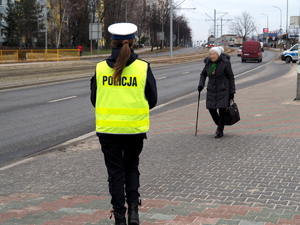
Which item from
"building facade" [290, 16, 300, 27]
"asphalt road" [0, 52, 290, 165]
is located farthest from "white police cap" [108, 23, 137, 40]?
"building facade" [290, 16, 300, 27]

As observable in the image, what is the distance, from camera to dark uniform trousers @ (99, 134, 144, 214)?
4086mm

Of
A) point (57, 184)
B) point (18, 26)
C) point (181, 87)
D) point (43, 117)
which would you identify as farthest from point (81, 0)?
point (57, 184)

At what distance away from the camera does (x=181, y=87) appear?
69.2 feet

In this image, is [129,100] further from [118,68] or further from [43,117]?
[43,117]

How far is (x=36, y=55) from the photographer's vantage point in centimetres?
4284

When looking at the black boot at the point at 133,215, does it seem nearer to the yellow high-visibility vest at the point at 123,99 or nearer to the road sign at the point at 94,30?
the yellow high-visibility vest at the point at 123,99

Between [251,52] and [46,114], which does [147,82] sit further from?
[251,52]

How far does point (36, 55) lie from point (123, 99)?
40270 millimetres

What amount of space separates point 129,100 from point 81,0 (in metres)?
77.7

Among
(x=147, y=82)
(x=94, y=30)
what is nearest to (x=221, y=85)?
(x=147, y=82)

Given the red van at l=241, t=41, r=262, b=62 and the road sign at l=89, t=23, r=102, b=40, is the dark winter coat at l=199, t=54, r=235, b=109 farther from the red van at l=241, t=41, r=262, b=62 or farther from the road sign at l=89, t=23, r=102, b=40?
the red van at l=241, t=41, r=262, b=62

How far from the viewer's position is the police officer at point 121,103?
13.1 ft

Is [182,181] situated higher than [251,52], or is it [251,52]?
[251,52]

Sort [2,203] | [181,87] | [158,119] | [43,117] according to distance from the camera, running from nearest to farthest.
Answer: [2,203], [158,119], [43,117], [181,87]
